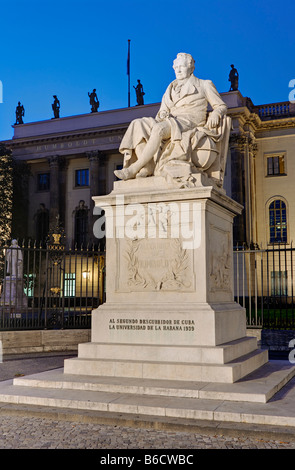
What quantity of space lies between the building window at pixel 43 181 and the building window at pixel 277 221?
20.9m

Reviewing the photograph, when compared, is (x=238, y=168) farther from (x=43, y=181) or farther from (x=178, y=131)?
(x=178, y=131)

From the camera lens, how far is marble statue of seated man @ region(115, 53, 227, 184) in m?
7.46

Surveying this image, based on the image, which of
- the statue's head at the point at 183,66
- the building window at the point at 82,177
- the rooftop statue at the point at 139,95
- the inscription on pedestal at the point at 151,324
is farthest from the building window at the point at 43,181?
the inscription on pedestal at the point at 151,324

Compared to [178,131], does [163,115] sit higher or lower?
higher

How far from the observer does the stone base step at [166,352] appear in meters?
6.36

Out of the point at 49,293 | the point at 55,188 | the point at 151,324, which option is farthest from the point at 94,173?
the point at 151,324

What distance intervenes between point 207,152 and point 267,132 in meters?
35.5

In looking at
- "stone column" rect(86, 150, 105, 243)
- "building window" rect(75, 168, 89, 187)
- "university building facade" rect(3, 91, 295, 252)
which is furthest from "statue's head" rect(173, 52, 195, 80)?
"building window" rect(75, 168, 89, 187)

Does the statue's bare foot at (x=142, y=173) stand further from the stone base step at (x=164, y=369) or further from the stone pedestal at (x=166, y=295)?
the stone base step at (x=164, y=369)

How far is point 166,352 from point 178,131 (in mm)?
3062

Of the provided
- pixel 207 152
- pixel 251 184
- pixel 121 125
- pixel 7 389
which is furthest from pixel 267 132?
pixel 7 389

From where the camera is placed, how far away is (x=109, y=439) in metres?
4.62
